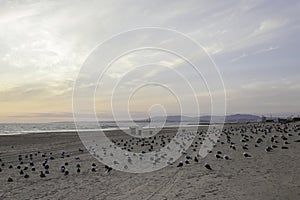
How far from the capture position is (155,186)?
14.7 m

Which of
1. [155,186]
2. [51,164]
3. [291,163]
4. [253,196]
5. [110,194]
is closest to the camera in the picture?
[253,196]

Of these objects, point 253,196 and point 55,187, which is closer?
point 253,196

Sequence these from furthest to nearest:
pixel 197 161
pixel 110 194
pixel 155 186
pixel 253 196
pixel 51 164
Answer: pixel 51 164 → pixel 197 161 → pixel 155 186 → pixel 110 194 → pixel 253 196

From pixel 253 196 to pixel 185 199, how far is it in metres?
2.11

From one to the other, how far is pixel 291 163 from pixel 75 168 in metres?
11.1

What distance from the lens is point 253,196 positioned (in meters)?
11.8

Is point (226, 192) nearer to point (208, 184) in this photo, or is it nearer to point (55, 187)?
point (208, 184)

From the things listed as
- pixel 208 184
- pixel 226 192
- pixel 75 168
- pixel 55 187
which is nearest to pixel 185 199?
pixel 226 192

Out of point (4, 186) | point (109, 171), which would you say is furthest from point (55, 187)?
point (109, 171)

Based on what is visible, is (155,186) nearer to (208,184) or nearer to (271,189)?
(208,184)

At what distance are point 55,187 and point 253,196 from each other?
805 centimetres

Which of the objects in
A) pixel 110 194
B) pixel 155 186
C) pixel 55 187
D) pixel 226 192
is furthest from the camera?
pixel 55 187

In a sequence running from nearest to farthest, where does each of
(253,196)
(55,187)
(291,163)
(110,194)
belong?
(253,196) < (110,194) < (55,187) < (291,163)

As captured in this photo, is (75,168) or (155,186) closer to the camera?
(155,186)
